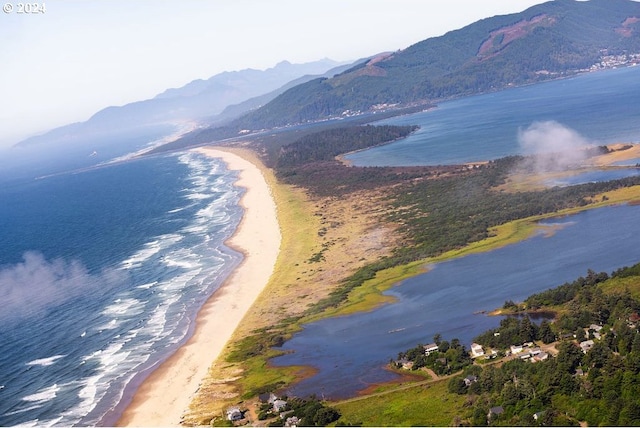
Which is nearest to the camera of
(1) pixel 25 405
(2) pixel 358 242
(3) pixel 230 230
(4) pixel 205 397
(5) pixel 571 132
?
(4) pixel 205 397

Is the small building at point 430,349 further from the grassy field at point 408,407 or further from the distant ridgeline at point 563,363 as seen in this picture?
the grassy field at point 408,407

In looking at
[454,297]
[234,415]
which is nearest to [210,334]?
[234,415]

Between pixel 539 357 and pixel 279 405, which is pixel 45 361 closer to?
pixel 279 405

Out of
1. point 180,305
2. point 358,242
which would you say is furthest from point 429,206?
point 180,305

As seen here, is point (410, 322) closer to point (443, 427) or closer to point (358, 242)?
point (443, 427)

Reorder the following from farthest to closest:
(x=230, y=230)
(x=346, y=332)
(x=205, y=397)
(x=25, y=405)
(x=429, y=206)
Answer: (x=230, y=230), (x=429, y=206), (x=346, y=332), (x=25, y=405), (x=205, y=397)

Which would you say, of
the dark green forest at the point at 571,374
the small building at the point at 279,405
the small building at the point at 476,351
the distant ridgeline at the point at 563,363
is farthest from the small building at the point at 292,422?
the small building at the point at 476,351

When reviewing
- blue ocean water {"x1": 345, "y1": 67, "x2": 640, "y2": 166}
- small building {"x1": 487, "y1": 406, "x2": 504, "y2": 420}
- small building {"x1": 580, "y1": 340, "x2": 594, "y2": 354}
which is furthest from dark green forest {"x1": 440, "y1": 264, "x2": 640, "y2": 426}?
blue ocean water {"x1": 345, "y1": 67, "x2": 640, "y2": 166}
